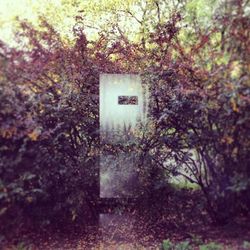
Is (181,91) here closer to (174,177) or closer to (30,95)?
(174,177)

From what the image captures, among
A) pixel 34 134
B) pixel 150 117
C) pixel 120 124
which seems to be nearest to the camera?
pixel 34 134

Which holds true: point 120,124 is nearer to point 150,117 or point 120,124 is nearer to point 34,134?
point 150,117

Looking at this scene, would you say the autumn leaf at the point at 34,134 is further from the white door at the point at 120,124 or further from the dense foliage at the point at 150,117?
the white door at the point at 120,124

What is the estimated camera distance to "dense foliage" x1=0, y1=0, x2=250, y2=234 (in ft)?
16.1

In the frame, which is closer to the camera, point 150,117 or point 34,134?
point 34,134

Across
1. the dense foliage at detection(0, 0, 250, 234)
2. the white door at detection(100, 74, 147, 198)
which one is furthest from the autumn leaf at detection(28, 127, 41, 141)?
the white door at detection(100, 74, 147, 198)

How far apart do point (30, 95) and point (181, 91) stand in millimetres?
1702

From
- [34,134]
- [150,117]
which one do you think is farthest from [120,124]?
[34,134]

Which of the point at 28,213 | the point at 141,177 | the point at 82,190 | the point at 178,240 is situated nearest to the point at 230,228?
the point at 178,240

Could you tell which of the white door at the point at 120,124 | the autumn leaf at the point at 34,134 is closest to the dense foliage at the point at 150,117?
the autumn leaf at the point at 34,134

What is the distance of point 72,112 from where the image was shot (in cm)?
569

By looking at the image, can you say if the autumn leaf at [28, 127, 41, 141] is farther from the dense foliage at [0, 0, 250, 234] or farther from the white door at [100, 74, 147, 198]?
the white door at [100, 74, 147, 198]

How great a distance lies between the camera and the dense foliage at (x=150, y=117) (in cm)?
489

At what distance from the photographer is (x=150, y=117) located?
19.6ft
